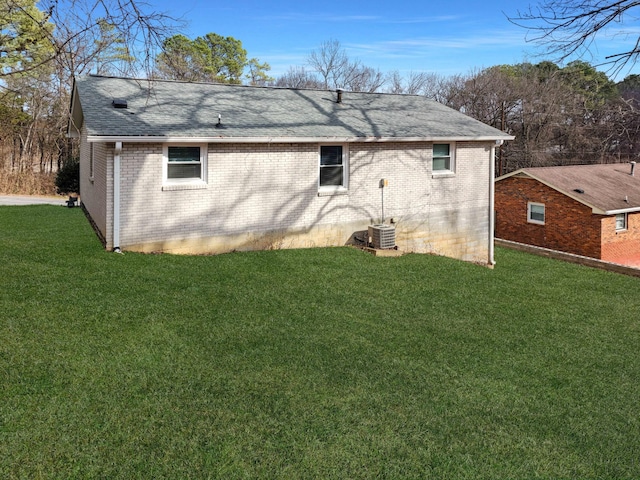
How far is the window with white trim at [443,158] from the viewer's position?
1552 centimetres

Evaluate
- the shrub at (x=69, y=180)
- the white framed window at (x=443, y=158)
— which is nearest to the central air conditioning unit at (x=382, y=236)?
the white framed window at (x=443, y=158)

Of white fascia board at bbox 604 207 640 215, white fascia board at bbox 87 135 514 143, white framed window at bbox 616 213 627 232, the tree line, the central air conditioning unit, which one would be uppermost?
the tree line

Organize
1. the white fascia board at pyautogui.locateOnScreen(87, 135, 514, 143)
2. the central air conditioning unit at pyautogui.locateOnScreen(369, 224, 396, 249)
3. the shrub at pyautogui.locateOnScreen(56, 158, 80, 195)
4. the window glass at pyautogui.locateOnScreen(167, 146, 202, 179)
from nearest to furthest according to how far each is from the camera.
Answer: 1. the white fascia board at pyautogui.locateOnScreen(87, 135, 514, 143)
2. the window glass at pyautogui.locateOnScreen(167, 146, 202, 179)
3. the central air conditioning unit at pyautogui.locateOnScreen(369, 224, 396, 249)
4. the shrub at pyautogui.locateOnScreen(56, 158, 80, 195)

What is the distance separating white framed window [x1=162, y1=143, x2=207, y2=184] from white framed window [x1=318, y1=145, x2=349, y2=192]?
10.4 ft

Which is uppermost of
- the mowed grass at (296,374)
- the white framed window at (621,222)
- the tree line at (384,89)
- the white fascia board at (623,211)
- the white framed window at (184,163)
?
the tree line at (384,89)

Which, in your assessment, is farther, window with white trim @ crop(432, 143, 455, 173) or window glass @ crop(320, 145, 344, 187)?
window with white trim @ crop(432, 143, 455, 173)

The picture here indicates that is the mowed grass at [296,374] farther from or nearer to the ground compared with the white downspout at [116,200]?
nearer to the ground

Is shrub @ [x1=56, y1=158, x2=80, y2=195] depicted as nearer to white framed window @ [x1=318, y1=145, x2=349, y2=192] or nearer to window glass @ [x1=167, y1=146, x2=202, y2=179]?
window glass @ [x1=167, y1=146, x2=202, y2=179]

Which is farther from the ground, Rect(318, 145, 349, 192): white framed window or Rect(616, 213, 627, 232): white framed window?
Rect(318, 145, 349, 192): white framed window

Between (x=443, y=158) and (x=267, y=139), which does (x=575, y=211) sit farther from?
(x=267, y=139)

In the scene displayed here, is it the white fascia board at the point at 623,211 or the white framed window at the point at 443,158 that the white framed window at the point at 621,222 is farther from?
the white framed window at the point at 443,158

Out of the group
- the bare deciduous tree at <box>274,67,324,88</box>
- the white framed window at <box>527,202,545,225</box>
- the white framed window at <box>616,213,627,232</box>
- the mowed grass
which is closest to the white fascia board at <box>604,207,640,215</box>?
the white framed window at <box>616,213,627,232</box>

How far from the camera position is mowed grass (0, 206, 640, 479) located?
433 cm

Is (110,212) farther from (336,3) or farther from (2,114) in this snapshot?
(2,114)
